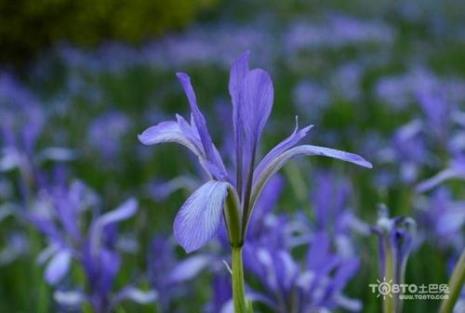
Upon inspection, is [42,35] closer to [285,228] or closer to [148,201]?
[148,201]

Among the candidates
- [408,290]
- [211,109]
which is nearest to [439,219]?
[408,290]

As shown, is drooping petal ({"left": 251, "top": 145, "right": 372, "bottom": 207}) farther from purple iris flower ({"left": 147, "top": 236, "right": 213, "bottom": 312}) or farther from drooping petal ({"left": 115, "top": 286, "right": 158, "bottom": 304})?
purple iris flower ({"left": 147, "top": 236, "right": 213, "bottom": 312})

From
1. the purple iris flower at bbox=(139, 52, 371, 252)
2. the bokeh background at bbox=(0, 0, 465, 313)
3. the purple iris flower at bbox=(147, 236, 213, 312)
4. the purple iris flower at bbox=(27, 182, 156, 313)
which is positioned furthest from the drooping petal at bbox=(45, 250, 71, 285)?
the purple iris flower at bbox=(139, 52, 371, 252)

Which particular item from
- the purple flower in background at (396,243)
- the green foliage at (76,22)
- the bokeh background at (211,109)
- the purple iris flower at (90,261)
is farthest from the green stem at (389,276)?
the green foliage at (76,22)

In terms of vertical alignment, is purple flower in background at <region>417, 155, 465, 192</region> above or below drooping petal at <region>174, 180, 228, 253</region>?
below

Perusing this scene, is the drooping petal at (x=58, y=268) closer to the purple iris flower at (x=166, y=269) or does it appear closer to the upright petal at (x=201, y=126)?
the purple iris flower at (x=166, y=269)

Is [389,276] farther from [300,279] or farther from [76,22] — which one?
[76,22]

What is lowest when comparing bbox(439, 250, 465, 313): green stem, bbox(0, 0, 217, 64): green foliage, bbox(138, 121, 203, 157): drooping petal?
bbox(439, 250, 465, 313): green stem

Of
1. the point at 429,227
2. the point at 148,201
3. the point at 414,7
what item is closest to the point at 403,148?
the point at 429,227
